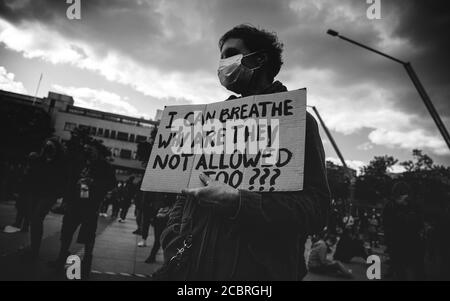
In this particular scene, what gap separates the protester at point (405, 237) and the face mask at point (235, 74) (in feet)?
16.9

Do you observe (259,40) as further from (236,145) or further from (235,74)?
(236,145)

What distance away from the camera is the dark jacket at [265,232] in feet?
4.06

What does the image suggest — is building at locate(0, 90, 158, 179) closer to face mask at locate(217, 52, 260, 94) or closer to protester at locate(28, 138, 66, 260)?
protester at locate(28, 138, 66, 260)

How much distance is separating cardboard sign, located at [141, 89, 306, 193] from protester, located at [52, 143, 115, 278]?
3.93m

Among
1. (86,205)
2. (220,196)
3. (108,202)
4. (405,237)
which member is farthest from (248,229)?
(108,202)

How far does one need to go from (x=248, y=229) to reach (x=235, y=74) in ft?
3.04

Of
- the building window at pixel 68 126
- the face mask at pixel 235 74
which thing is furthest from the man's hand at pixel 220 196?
the building window at pixel 68 126

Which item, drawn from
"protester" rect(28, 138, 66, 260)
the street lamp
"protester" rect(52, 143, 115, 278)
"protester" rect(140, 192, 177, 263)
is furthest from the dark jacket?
the street lamp

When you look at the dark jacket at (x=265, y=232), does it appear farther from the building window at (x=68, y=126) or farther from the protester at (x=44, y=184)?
the building window at (x=68, y=126)

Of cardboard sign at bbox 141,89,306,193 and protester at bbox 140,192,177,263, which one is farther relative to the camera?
protester at bbox 140,192,177,263

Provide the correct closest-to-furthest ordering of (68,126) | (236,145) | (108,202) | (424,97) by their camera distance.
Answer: (236,145)
(424,97)
(108,202)
(68,126)

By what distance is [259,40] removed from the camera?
5.95 feet

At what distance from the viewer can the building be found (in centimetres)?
5316
